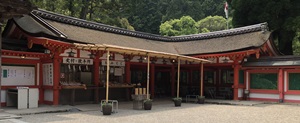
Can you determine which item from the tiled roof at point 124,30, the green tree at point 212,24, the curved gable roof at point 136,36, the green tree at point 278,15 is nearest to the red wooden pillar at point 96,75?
the curved gable roof at point 136,36

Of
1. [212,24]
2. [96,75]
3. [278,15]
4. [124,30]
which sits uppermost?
[212,24]

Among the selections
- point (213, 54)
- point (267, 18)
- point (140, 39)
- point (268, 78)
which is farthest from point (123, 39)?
point (267, 18)

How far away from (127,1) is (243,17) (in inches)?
489

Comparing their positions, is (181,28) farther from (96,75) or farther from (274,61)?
(96,75)

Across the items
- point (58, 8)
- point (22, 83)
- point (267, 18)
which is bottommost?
point (22, 83)

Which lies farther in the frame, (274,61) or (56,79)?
(274,61)

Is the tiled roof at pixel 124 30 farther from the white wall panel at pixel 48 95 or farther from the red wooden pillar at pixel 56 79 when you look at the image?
the white wall panel at pixel 48 95

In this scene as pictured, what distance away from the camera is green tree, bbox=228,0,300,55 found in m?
22.0

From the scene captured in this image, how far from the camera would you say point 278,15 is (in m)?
23.2

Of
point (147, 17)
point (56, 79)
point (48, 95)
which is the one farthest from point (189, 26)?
point (56, 79)

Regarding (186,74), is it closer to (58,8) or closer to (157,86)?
(157,86)

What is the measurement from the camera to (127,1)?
31.2 meters

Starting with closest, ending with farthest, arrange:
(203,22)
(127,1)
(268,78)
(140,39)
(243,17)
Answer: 1. (268,78)
2. (140,39)
3. (243,17)
4. (127,1)
5. (203,22)

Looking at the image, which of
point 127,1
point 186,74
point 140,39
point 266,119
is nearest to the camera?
point 266,119
